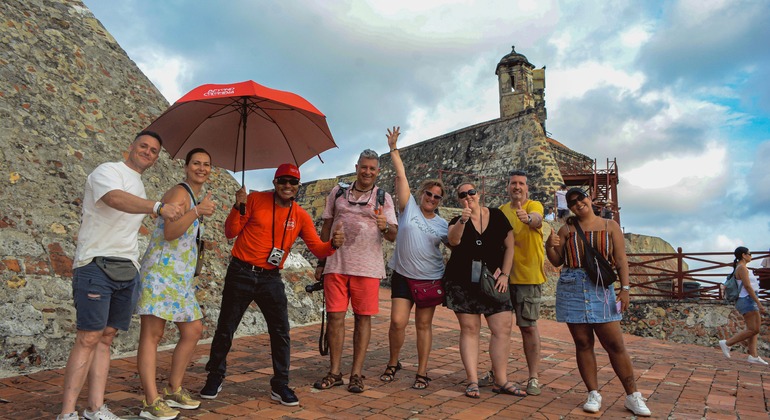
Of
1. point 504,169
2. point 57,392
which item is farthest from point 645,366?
point 504,169

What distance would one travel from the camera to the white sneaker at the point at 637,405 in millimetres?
3588

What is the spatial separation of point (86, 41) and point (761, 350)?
1305 centimetres

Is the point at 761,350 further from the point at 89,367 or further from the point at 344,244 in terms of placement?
the point at 89,367

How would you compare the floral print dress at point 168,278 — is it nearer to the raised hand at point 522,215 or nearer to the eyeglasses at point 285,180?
the eyeglasses at point 285,180

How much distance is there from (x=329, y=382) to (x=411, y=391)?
630mm

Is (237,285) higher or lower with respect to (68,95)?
lower

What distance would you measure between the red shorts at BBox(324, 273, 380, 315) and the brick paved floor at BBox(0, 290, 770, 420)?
0.62 metres

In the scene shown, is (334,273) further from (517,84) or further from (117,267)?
(517,84)

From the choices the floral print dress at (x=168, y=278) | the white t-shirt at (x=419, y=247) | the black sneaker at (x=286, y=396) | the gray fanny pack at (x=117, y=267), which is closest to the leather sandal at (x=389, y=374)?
the white t-shirt at (x=419, y=247)

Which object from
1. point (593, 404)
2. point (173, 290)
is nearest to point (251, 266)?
point (173, 290)

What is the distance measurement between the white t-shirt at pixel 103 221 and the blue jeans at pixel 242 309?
33.0 inches

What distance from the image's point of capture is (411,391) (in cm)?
400

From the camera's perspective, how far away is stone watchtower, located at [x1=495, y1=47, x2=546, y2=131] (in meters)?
31.9

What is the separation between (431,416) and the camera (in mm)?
3402
